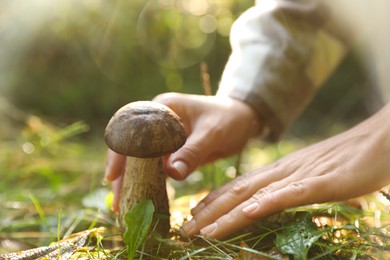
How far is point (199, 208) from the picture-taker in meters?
1.91

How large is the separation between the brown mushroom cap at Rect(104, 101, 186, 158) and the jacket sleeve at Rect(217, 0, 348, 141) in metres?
0.92

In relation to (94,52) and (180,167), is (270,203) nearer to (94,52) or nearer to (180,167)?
(180,167)

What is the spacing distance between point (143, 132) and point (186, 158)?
0.50m

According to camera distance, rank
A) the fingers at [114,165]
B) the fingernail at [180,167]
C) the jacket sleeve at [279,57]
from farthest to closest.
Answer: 1. the jacket sleeve at [279,57]
2. the fingers at [114,165]
3. the fingernail at [180,167]

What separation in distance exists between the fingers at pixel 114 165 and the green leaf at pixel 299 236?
87 cm

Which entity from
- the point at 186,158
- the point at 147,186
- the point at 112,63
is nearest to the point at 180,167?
the point at 186,158

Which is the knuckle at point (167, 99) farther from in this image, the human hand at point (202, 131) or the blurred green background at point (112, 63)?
the blurred green background at point (112, 63)

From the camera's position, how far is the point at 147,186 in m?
1.84

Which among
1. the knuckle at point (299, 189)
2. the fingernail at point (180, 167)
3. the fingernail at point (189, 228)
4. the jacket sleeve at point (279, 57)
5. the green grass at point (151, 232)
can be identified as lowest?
the green grass at point (151, 232)

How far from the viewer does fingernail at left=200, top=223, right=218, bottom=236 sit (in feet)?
5.68

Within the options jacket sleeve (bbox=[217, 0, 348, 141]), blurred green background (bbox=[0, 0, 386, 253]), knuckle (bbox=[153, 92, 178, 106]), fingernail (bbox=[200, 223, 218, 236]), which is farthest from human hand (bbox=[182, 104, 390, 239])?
blurred green background (bbox=[0, 0, 386, 253])

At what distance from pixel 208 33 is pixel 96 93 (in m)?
2.07

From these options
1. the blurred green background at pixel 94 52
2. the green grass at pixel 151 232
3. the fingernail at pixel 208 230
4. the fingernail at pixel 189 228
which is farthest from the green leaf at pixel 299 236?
the blurred green background at pixel 94 52

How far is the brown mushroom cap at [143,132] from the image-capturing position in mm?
1598
